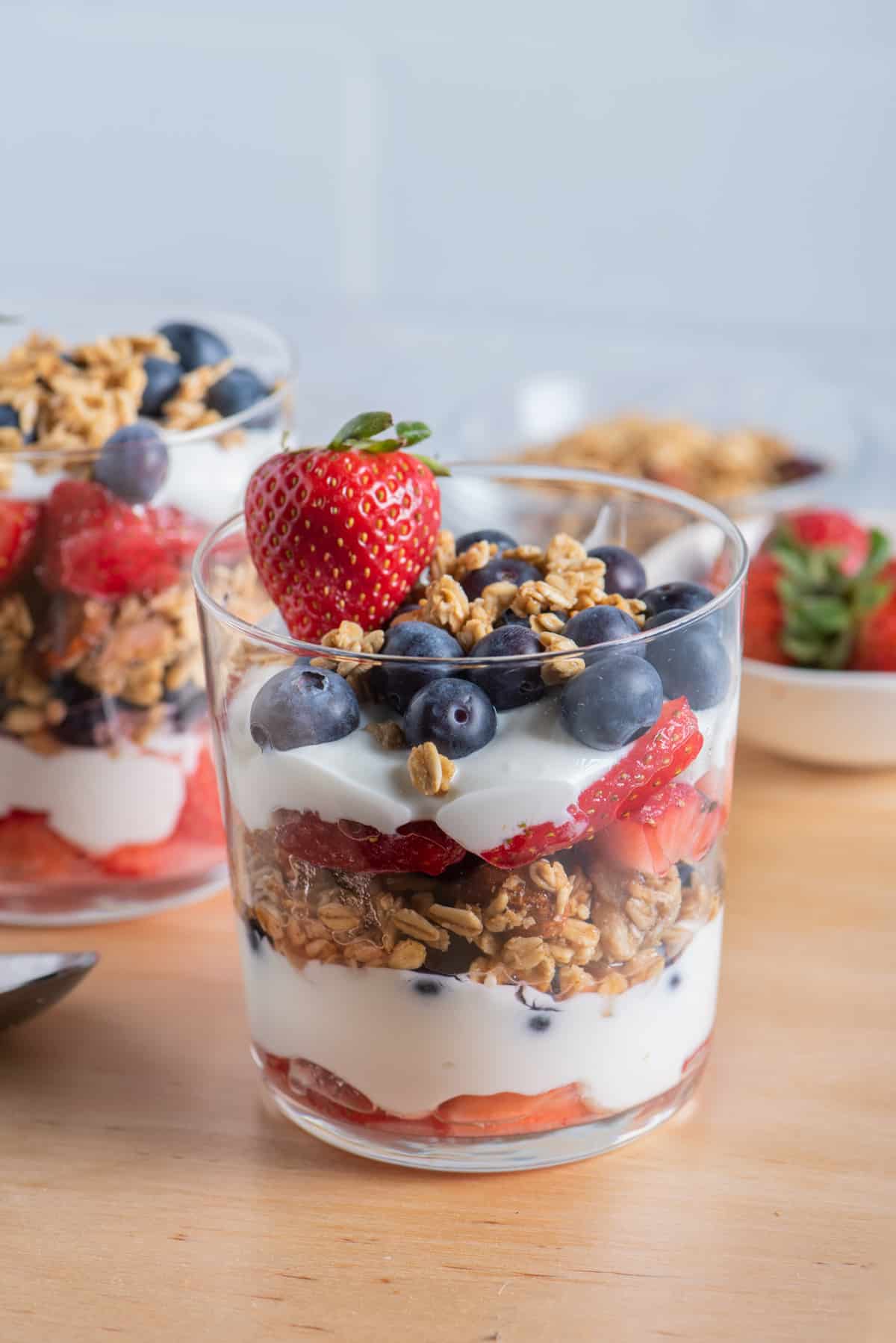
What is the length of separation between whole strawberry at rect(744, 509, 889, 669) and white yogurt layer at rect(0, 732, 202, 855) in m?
0.43

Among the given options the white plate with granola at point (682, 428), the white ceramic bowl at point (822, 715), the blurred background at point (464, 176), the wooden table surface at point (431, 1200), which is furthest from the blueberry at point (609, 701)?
→ the blurred background at point (464, 176)

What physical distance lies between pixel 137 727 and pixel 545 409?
3.68ft

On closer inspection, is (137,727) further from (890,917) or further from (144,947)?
(890,917)

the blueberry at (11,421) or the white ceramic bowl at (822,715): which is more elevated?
the blueberry at (11,421)

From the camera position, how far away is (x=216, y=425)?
0.86 meters

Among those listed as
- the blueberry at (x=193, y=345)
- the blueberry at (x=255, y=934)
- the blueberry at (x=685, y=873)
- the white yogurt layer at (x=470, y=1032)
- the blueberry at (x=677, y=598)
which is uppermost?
the blueberry at (x=193, y=345)

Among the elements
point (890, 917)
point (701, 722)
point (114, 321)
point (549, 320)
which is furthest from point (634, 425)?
point (701, 722)

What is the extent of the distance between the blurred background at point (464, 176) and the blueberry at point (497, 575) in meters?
1.37

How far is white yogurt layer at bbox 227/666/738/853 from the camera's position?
23.3 inches

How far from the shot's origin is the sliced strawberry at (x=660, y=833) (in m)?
0.62

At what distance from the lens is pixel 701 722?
0.64m

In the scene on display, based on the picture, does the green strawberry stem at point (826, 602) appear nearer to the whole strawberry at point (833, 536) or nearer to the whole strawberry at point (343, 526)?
the whole strawberry at point (833, 536)

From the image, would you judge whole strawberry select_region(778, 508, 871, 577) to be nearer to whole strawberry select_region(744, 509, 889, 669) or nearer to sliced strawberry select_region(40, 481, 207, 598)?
whole strawberry select_region(744, 509, 889, 669)

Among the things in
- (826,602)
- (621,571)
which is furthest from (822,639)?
(621,571)
